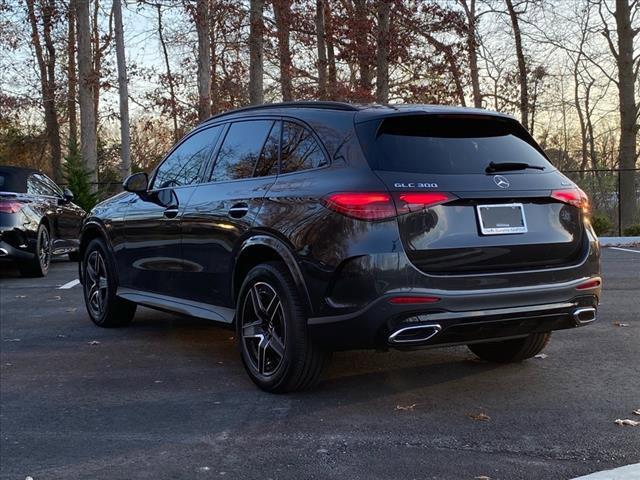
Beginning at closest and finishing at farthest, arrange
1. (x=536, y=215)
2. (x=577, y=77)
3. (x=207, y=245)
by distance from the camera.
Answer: (x=536, y=215)
(x=207, y=245)
(x=577, y=77)

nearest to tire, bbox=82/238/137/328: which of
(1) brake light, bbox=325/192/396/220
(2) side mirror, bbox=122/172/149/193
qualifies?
(2) side mirror, bbox=122/172/149/193

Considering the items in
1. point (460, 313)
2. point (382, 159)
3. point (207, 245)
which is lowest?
point (460, 313)

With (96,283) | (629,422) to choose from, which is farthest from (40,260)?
(629,422)

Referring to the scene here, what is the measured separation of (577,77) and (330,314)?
36009 mm

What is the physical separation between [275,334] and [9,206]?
7317 millimetres

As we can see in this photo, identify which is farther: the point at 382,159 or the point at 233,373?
the point at 233,373

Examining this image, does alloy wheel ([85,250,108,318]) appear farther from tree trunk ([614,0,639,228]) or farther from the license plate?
tree trunk ([614,0,639,228])

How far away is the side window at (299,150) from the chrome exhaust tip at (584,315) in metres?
1.71

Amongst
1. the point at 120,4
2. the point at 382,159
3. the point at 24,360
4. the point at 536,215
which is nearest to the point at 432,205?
the point at 382,159

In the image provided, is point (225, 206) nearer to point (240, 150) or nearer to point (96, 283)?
point (240, 150)

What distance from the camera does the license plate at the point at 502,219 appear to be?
174 inches

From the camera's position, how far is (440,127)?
15.6 ft

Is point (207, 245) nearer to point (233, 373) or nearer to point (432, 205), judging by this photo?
point (233, 373)

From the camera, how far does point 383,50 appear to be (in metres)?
22.8
